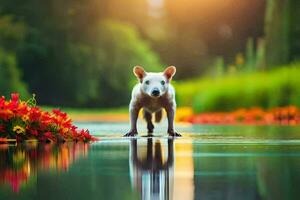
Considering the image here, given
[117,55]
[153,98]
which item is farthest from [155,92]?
[117,55]

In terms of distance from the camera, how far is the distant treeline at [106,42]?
38.7 feet

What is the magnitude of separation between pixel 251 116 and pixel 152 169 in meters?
7.80

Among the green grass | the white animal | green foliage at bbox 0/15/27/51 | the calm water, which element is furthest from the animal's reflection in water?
green foliage at bbox 0/15/27/51

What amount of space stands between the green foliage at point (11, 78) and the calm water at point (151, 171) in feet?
18.9

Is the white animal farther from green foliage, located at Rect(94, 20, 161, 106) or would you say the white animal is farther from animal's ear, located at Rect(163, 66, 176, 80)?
green foliage, located at Rect(94, 20, 161, 106)

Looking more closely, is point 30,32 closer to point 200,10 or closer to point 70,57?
point 70,57

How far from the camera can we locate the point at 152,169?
3975mm

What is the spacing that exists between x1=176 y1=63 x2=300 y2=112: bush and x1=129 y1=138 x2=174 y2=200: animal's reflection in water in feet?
18.6

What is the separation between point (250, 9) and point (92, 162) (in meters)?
7.78

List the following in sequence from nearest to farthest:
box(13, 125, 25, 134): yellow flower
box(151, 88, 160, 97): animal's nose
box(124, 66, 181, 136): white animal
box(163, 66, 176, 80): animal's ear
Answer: box(13, 125, 25, 134): yellow flower → box(151, 88, 160, 97): animal's nose → box(124, 66, 181, 136): white animal → box(163, 66, 176, 80): animal's ear

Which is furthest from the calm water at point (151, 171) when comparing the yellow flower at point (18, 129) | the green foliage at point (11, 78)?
the green foliage at point (11, 78)

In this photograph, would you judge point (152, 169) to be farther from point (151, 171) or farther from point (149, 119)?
point (149, 119)

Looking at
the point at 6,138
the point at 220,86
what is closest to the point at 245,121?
the point at 220,86

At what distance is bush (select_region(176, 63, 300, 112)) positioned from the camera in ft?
37.9
